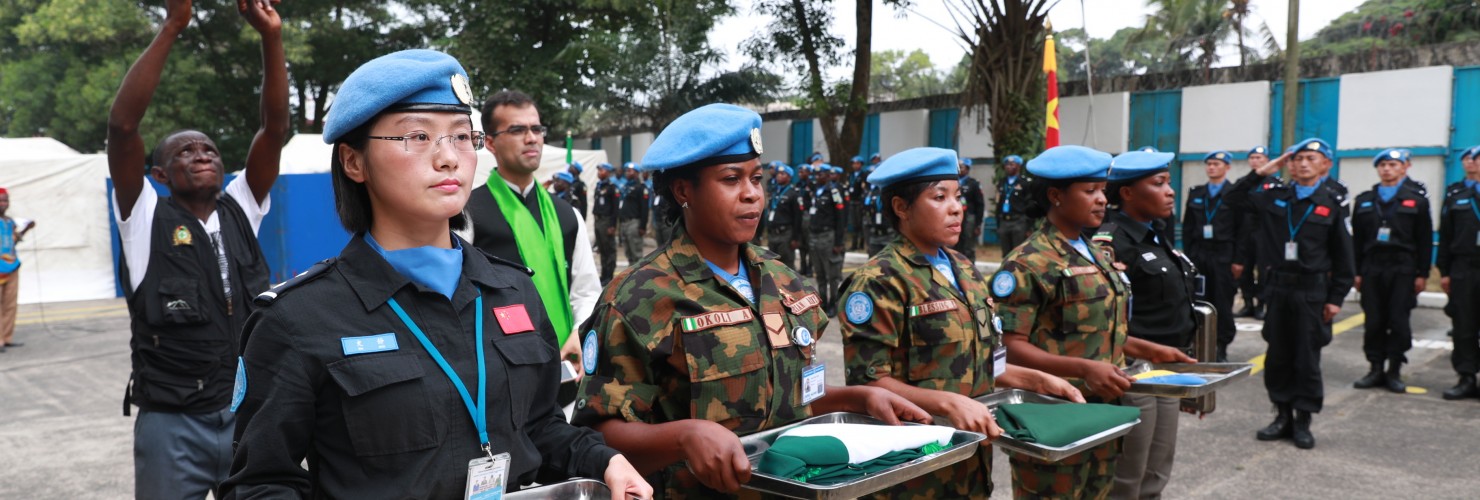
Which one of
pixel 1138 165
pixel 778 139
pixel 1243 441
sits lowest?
pixel 1243 441

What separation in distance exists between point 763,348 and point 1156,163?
8.78ft

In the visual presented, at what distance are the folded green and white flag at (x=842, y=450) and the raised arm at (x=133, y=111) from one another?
194 centimetres

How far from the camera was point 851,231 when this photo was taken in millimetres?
19500

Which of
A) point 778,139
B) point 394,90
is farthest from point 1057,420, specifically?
point 778,139

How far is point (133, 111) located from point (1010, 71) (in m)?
11.0

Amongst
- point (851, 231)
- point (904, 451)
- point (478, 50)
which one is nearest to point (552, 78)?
point (478, 50)

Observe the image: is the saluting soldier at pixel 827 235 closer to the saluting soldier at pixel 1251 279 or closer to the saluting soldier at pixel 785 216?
the saluting soldier at pixel 785 216

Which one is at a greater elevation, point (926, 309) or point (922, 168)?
point (922, 168)

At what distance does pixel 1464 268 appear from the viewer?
716cm

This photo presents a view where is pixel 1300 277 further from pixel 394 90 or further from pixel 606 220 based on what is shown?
pixel 606 220

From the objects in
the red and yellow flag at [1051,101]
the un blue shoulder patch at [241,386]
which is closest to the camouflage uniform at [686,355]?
the un blue shoulder patch at [241,386]

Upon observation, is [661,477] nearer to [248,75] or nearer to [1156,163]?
[1156,163]

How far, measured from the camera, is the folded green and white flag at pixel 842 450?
1990mm

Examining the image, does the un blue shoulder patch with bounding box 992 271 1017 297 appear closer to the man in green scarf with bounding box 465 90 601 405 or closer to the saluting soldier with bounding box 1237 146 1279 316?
the man in green scarf with bounding box 465 90 601 405
